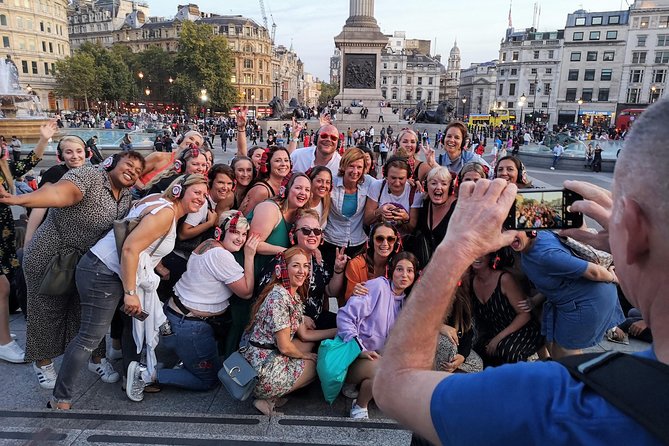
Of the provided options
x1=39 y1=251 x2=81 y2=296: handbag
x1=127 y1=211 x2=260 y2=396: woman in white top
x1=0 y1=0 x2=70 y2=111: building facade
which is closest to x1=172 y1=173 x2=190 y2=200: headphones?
x1=127 y1=211 x2=260 y2=396: woman in white top

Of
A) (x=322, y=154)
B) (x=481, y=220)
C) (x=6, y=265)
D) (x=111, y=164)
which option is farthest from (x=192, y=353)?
(x=481, y=220)

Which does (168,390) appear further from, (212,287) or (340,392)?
(340,392)

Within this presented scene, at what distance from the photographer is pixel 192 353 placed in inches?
157

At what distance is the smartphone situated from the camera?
1.85 metres

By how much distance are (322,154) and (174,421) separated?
382 cm

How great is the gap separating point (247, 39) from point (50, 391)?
96.9 meters

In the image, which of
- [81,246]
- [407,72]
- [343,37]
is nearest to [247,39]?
[407,72]

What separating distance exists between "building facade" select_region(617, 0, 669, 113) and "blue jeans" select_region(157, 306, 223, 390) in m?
73.2

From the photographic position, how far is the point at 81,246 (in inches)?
156

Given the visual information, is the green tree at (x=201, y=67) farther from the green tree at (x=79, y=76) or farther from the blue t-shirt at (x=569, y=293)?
the blue t-shirt at (x=569, y=293)

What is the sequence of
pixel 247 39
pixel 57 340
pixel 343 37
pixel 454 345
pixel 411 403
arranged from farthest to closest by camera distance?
pixel 247 39, pixel 343 37, pixel 57 340, pixel 454 345, pixel 411 403

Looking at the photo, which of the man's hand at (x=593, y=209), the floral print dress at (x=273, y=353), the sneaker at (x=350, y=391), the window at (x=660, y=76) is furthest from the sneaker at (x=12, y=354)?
the window at (x=660, y=76)

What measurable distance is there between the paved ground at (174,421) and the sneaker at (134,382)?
7 centimetres

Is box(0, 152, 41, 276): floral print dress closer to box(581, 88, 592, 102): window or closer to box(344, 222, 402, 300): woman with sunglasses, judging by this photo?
box(344, 222, 402, 300): woman with sunglasses
